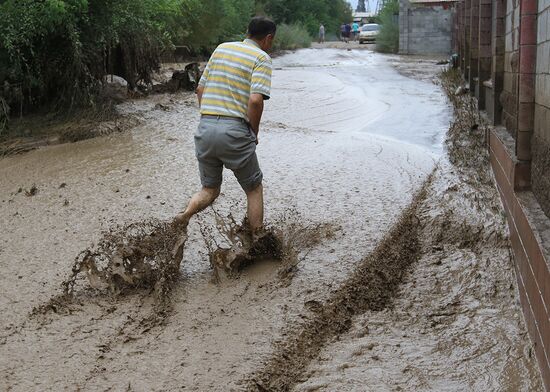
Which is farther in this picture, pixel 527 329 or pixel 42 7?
pixel 42 7

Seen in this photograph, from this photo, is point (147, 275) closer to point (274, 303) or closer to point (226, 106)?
point (274, 303)

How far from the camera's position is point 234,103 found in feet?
17.1

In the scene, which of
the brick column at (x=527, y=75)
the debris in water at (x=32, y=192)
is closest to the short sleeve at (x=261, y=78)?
the brick column at (x=527, y=75)

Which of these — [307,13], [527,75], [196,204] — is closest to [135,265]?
[196,204]

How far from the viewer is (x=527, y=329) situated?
4.53 metres

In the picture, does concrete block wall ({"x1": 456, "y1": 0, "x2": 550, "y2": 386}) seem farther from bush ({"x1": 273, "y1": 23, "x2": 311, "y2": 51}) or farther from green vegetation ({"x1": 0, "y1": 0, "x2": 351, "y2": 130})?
bush ({"x1": 273, "y1": 23, "x2": 311, "y2": 51})

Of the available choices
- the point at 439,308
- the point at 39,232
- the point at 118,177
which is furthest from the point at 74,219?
the point at 439,308

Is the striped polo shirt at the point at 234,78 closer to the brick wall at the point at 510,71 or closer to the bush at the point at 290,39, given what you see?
the brick wall at the point at 510,71

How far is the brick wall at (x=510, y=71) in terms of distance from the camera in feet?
25.1

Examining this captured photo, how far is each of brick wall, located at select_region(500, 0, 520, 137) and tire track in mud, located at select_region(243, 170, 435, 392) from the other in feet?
5.91

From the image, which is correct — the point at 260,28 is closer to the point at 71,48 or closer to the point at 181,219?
the point at 181,219

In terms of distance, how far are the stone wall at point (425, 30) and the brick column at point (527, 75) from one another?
30125 mm

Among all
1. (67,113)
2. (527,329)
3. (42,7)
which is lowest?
(527,329)

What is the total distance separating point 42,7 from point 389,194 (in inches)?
223
